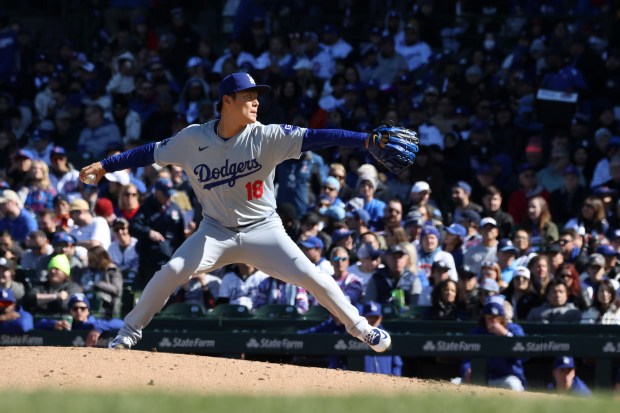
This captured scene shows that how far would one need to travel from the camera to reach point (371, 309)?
1069 centimetres

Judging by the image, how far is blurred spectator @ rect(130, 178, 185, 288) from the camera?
12.9 m

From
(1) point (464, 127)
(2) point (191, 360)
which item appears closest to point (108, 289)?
(2) point (191, 360)

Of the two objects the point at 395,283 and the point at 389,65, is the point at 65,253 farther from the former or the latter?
the point at 389,65

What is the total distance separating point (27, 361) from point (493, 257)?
17.4 ft

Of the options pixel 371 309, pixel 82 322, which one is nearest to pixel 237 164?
pixel 371 309

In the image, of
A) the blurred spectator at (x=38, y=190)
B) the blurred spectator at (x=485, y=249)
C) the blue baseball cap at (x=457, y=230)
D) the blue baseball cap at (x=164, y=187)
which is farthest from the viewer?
the blurred spectator at (x=38, y=190)

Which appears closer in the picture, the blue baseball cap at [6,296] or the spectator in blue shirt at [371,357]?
the spectator in blue shirt at [371,357]

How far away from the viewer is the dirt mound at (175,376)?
25.0ft

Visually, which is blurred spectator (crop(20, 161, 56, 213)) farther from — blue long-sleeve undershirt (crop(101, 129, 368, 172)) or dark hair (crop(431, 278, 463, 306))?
blue long-sleeve undershirt (crop(101, 129, 368, 172))

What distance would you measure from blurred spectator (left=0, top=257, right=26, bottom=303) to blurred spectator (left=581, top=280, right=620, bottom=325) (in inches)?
200

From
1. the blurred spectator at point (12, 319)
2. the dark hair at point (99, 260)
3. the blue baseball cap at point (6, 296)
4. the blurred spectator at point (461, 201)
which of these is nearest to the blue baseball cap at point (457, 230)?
the blurred spectator at point (461, 201)

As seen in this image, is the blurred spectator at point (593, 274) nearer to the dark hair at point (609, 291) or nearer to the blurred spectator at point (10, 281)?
the dark hair at point (609, 291)

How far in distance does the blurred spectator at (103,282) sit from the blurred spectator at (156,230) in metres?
0.62

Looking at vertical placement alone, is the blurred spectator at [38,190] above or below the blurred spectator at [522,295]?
above
